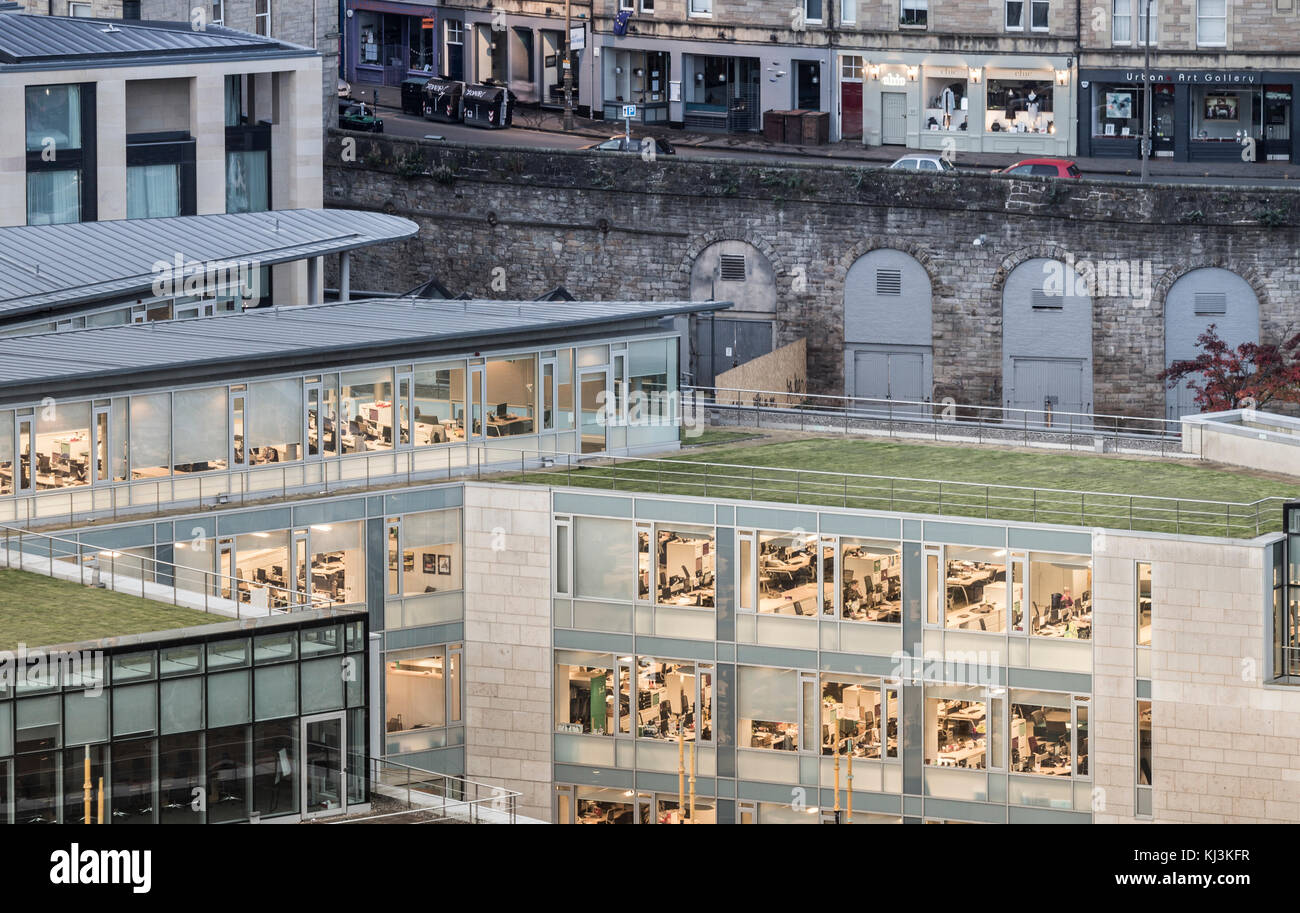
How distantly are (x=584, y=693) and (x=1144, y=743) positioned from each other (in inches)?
403

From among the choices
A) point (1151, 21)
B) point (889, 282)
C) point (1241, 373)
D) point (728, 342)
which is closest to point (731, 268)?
point (728, 342)

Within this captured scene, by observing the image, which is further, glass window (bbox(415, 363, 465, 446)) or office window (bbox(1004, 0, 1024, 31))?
office window (bbox(1004, 0, 1024, 31))

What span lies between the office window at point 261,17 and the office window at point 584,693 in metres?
37.2

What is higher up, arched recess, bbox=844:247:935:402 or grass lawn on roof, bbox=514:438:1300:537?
arched recess, bbox=844:247:935:402

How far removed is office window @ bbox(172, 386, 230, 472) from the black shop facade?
4512 centimetres

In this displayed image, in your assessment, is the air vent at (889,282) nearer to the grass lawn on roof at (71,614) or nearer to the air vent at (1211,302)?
the air vent at (1211,302)

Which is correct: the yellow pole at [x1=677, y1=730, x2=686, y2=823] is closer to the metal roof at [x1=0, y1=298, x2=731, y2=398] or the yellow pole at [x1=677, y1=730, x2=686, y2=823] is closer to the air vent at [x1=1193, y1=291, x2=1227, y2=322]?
the metal roof at [x1=0, y1=298, x2=731, y2=398]

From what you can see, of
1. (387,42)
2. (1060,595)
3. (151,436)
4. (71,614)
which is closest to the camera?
(71,614)

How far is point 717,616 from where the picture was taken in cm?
5116

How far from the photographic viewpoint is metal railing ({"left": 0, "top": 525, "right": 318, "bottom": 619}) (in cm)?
4291

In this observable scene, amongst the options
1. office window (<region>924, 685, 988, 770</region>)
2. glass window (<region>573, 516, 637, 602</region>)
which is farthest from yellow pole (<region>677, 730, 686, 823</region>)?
office window (<region>924, 685, 988, 770</region>)

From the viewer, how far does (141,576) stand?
47.8 metres

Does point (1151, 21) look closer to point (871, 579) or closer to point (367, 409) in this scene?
point (367, 409)

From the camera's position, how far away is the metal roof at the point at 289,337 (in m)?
49.6
